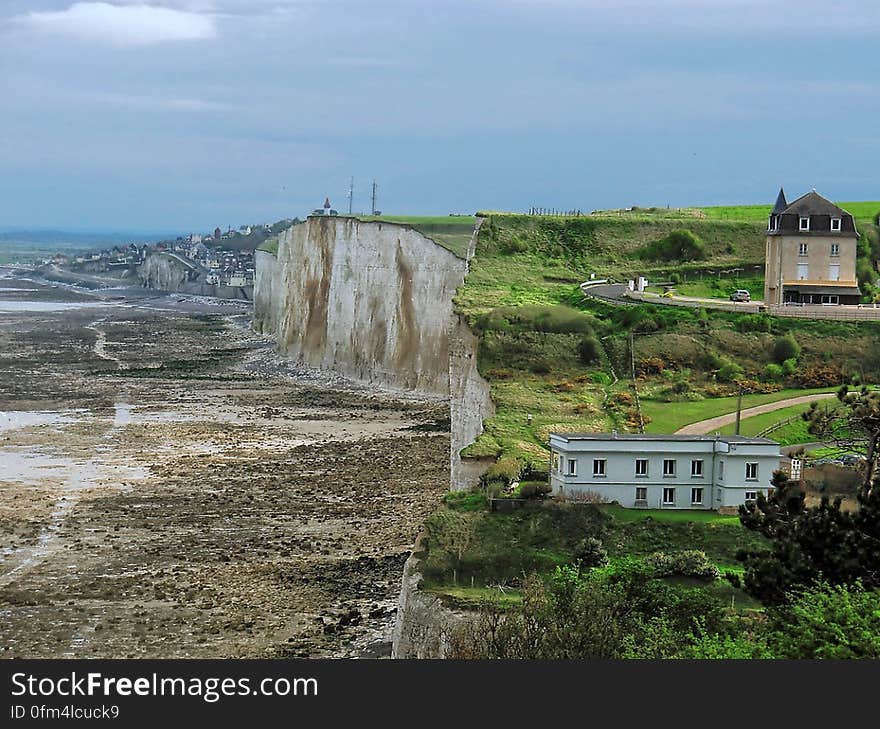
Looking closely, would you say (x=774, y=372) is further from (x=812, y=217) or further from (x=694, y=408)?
(x=812, y=217)

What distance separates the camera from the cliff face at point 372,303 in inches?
3046

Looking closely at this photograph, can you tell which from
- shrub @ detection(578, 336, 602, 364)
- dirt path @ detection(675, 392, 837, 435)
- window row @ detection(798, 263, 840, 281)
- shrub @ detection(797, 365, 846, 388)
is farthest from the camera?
window row @ detection(798, 263, 840, 281)

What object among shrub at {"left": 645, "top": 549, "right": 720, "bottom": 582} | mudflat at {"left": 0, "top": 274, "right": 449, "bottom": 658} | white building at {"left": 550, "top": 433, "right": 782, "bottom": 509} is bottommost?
mudflat at {"left": 0, "top": 274, "right": 449, "bottom": 658}

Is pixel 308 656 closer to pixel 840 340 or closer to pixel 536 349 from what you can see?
pixel 536 349

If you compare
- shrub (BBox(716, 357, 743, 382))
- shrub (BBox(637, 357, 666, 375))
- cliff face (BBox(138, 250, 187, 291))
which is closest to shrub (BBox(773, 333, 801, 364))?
shrub (BBox(716, 357, 743, 382))

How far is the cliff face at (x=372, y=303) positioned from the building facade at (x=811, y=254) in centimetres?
2725

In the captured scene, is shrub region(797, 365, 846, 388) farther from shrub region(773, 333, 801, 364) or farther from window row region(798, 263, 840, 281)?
window row region(798, 263, 840, 281)

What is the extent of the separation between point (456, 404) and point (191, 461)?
36.6ft

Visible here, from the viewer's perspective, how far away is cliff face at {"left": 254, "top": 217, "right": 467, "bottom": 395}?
77375mm

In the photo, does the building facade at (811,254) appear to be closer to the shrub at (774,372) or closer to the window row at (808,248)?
the window row at (808,248)

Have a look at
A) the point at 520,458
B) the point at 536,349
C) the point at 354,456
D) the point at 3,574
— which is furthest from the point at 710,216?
the point at 3,574

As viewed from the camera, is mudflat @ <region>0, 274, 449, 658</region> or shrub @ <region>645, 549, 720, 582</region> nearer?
shrub @ <region>645, 549, 720, 582</region>

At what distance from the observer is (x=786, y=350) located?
3866 cm

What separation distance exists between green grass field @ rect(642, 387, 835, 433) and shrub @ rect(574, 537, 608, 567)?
8.32 metres
